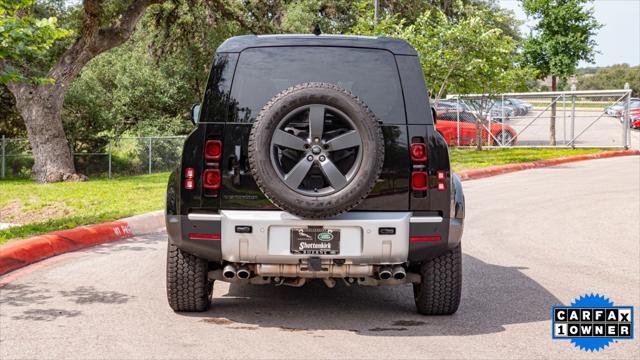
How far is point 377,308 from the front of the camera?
245 inches

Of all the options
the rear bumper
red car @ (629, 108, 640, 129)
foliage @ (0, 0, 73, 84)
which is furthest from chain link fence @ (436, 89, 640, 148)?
the rear bumper

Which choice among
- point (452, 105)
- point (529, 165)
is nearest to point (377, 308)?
point (529, 165)

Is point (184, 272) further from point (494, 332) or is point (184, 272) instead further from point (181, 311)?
point (494, 332)

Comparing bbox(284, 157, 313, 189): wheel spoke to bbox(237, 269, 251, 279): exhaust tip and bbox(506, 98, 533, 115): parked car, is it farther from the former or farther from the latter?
bbox(506, 98, 533, 115): parked car

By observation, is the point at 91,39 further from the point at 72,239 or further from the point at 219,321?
the point at 219,321

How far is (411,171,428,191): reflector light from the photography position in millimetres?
5383

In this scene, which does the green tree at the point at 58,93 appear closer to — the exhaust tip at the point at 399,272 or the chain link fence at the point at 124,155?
the chain link fence at the point at 124,155

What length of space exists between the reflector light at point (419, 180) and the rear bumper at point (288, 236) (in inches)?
7.6

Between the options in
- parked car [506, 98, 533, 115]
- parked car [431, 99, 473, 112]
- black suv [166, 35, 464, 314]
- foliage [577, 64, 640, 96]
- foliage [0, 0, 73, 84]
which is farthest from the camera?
foliage [577, 64, 640, 96]

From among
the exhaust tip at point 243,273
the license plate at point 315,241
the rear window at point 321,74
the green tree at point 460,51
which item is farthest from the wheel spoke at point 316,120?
the green tree at point 460,51

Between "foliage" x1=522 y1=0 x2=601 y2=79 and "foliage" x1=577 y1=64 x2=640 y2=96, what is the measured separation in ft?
329

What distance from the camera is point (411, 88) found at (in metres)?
5.53

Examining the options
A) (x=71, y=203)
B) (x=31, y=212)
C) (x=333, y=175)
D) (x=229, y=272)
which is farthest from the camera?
(x=71, y=203)

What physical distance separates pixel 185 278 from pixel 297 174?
1304mm
